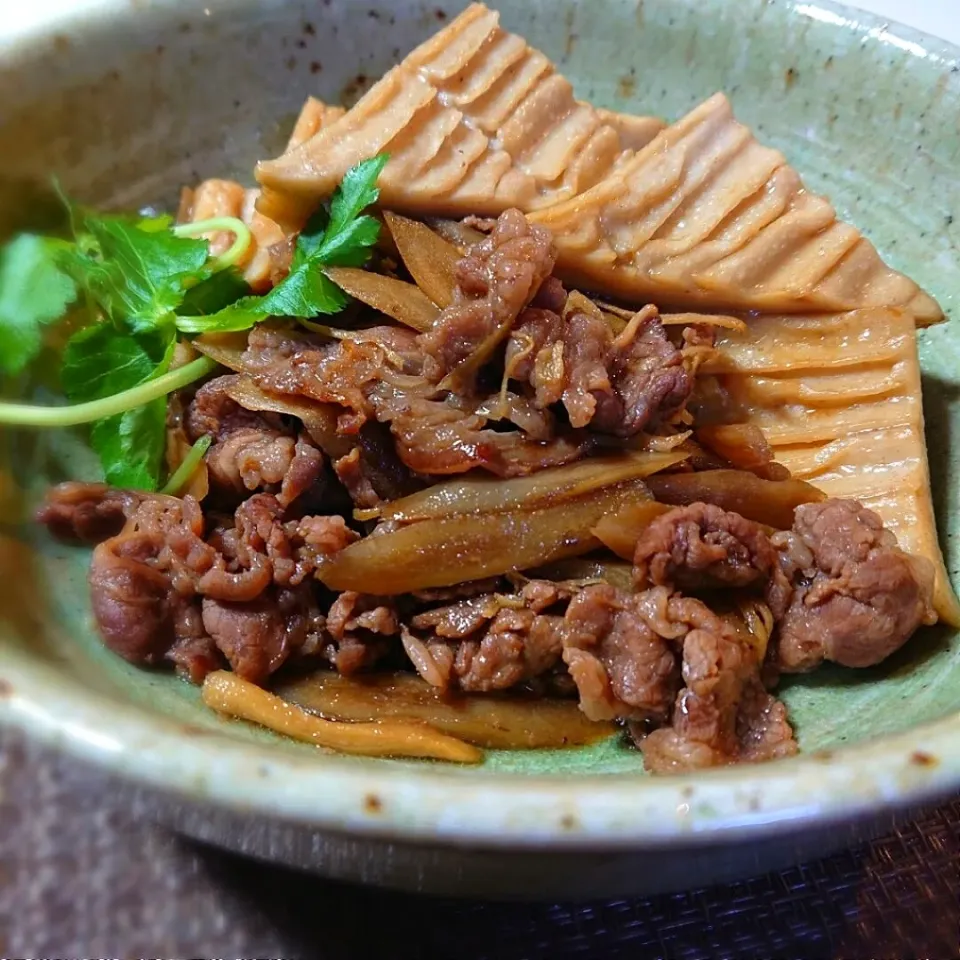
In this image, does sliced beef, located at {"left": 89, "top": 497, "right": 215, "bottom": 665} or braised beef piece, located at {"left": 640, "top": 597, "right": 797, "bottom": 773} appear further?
sliced beef, located at {"left": 89, "top": 497, "right": 215, "bottom": 665}

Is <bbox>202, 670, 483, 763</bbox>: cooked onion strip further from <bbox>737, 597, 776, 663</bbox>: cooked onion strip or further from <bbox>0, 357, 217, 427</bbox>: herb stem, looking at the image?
<bbox>0, 357, 217, 427</bbox>: herb stem

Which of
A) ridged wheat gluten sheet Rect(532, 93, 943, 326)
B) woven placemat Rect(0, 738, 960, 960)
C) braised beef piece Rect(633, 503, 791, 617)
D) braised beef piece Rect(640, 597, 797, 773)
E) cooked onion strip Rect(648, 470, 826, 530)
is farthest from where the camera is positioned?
ridged wheat gluten sheet Rect(532, 93, 943, 326)

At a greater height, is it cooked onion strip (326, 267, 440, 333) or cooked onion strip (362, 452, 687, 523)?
cooked onion strip (326, 267, 440, 333)

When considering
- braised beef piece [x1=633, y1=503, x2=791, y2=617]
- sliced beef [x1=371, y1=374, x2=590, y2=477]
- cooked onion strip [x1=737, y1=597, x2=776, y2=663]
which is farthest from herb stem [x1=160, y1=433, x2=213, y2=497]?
cooked onion strip [x1=737, y1=597, x2=776, y2=663]

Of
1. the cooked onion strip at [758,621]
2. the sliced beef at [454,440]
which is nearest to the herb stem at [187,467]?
the sliced beef at [454,440]

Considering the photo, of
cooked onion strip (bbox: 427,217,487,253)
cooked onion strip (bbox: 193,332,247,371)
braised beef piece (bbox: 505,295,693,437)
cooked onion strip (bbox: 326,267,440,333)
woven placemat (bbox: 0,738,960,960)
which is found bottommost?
woven placemat (bbox: 0,738,960,960)

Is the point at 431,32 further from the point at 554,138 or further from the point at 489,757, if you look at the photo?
the point at 489,757
